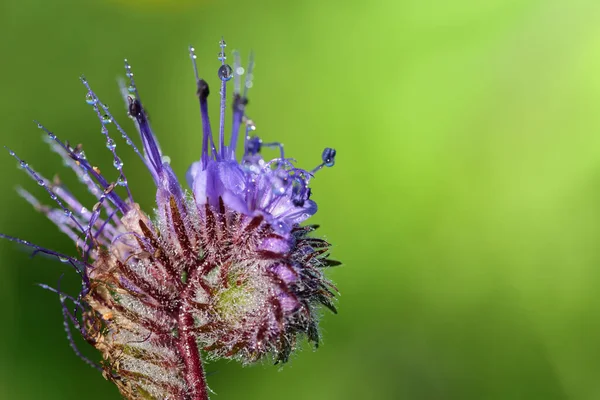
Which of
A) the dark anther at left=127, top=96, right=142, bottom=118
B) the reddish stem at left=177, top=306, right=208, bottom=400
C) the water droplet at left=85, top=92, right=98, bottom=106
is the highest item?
the water droplet at left=85, top=92, right=98, bottom=106

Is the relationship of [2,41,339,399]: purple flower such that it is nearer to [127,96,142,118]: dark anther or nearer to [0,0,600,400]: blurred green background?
[127,96,142,118]: dark anther

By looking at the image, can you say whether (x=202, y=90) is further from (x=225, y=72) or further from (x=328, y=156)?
(x=328, y=156)

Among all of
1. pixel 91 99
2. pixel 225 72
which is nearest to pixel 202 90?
pixel 225 72

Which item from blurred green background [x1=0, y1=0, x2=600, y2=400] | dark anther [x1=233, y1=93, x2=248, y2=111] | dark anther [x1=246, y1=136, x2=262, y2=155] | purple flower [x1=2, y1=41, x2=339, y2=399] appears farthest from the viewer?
blurred green background [x1=0, y1=0, x2=600, y2=400]

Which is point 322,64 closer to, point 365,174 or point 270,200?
point 365,174

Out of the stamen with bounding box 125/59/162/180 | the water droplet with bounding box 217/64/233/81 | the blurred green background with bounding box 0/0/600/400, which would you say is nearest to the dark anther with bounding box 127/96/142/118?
the stamen with bounding box 125/59/162/180

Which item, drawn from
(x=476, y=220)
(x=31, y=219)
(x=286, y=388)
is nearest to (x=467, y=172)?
(x=476, y=220)

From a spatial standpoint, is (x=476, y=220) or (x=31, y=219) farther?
(x=476, y=220)
